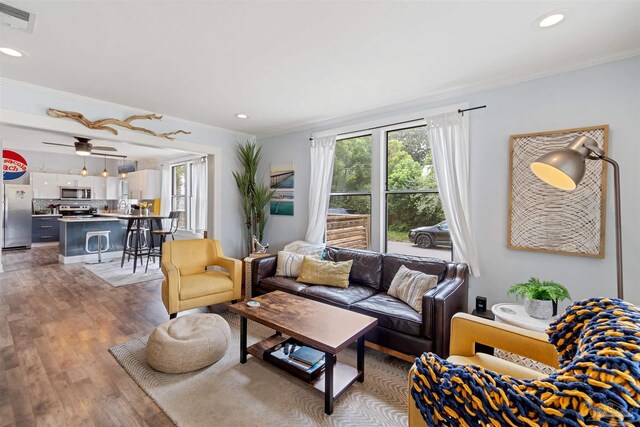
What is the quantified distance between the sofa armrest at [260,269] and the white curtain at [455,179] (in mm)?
2152

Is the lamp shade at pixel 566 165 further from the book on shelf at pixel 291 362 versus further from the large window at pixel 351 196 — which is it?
the large window at pixel 351 196

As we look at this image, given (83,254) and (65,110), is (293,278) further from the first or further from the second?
(83,254)

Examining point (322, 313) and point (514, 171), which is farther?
point (514, 171)

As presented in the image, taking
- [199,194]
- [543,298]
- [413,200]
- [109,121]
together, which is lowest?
[543,298]

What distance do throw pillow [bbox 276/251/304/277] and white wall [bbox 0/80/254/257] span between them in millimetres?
1591

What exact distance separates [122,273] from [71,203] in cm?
552

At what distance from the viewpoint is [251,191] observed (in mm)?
4879

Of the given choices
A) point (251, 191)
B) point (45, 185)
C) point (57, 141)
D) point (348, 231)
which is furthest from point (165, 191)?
point (348, 231)

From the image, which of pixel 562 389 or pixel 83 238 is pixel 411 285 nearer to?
pixel 562 389

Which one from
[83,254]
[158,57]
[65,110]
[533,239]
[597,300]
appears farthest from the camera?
[83,254]

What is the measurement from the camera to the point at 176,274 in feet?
10.3

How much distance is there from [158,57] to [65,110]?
69.1 inches

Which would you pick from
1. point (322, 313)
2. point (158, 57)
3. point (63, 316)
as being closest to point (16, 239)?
point (63, 316)

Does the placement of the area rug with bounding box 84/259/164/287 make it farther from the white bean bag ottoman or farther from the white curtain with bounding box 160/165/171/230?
the white bean bag ottoman
